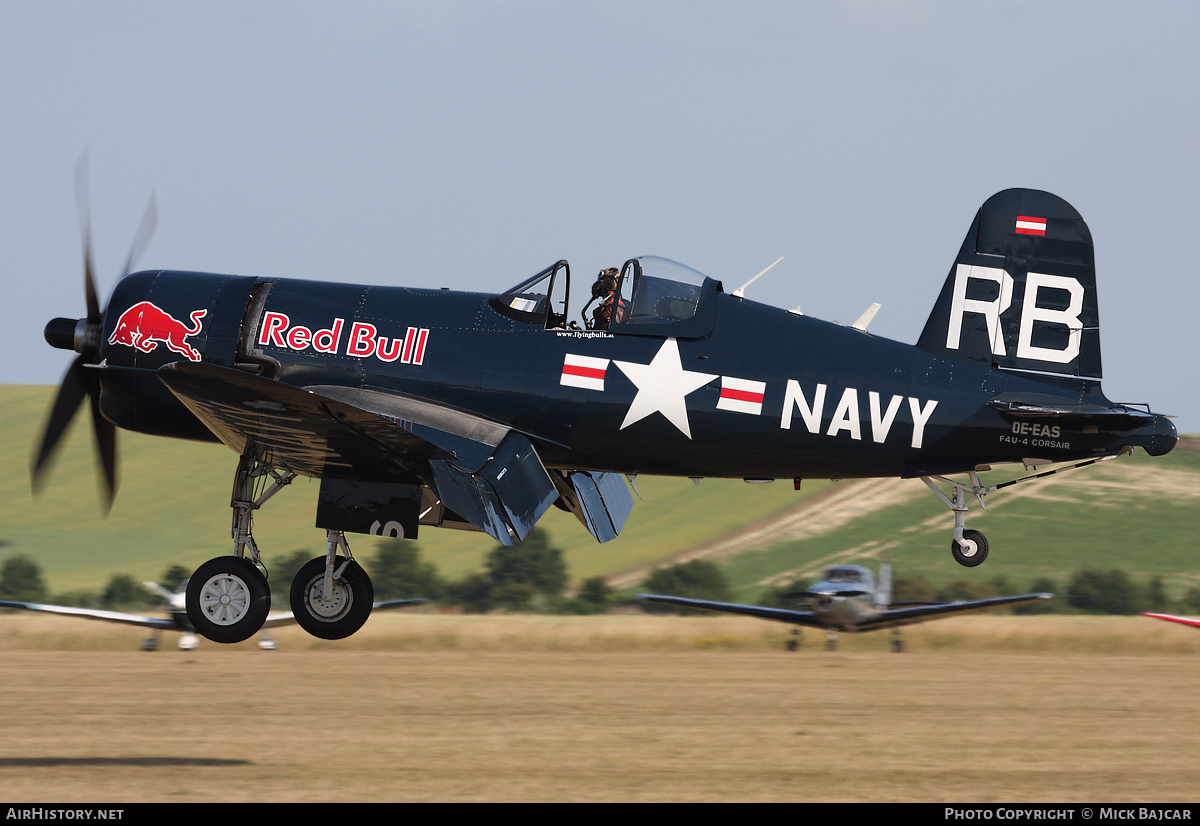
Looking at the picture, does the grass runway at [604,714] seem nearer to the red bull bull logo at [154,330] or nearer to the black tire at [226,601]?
the black tire at [226,601]

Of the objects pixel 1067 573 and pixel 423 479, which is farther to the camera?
pixel 1067 573

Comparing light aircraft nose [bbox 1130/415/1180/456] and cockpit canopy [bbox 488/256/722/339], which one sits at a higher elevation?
cockpit canopy [bbox 488/256/722/339]

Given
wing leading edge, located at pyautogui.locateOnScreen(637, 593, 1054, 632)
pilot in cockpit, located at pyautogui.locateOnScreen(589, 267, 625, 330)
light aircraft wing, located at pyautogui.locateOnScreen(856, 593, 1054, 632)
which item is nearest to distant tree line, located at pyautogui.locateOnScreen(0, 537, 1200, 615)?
wing leading edge, located at pyautogui.locateOnScreen(637, 593, 1054, 632)

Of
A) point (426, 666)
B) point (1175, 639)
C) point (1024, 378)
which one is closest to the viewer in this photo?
point (1024, 378)

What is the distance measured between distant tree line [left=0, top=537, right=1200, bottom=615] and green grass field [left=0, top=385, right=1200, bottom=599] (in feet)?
3.02

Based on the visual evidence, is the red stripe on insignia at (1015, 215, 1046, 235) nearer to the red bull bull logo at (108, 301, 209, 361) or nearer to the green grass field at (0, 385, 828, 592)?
the red bull bull logo at (108, 301, 209, 361)

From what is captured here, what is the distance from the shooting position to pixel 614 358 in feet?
35.0

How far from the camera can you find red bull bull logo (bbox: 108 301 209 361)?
11.1 m

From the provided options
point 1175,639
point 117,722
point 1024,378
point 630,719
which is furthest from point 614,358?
point 1175,639

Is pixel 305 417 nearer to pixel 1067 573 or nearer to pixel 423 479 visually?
pixel 423 479

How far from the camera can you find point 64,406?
12.0 metres

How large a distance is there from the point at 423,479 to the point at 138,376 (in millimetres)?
2917

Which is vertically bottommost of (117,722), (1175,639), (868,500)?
(117,722)

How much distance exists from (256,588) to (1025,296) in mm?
7121
